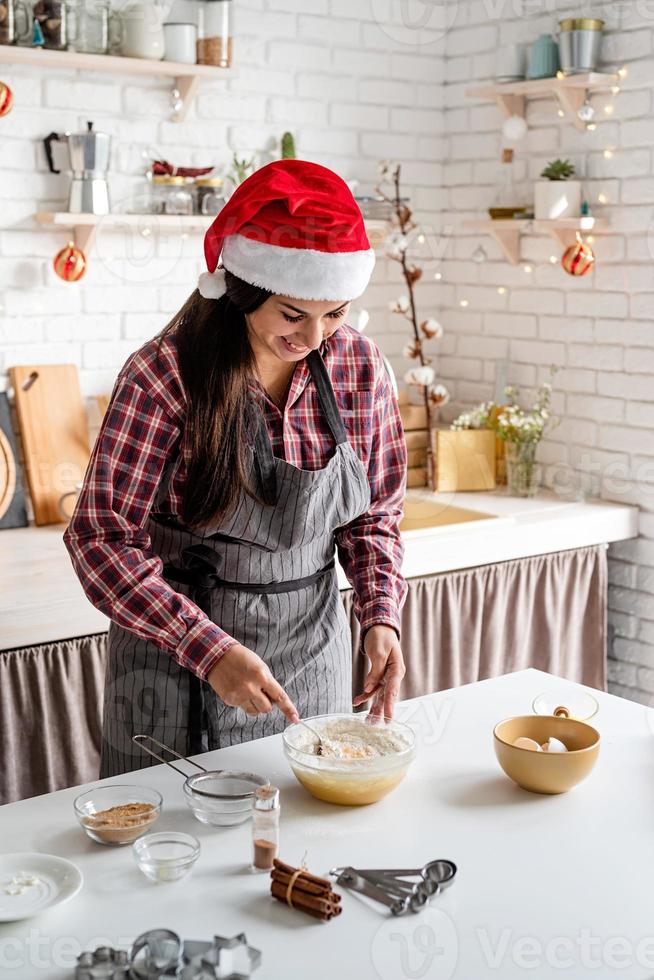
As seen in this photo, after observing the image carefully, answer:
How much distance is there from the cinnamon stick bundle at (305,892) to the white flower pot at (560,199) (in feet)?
8.23

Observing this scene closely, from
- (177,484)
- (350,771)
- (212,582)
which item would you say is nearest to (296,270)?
(177,484)

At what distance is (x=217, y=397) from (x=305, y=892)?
0.85 m

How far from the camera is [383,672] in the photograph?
6.18 feet

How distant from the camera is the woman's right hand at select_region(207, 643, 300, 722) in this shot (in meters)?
1.65

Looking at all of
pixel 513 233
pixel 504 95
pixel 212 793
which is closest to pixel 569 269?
pixel 513 233

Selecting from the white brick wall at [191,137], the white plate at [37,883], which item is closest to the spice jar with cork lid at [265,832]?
the white plate at [37,883]

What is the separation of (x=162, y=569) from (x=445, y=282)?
2.42 m

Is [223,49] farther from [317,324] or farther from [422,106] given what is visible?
[317,324]

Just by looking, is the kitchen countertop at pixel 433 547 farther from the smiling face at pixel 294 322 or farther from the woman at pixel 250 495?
the smiling face at pixel 294 322

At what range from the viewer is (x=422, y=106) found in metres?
3.88

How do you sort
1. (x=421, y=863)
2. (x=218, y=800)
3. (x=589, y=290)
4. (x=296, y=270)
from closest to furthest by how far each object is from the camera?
1. (x=421, y=863)
2. (x=218, y=800)
3. (x=296, y=270)
4. (x=589, y=290)

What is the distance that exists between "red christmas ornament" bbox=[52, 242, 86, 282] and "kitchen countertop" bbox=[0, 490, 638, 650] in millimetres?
701

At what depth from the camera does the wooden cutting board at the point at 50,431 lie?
316 centimetres

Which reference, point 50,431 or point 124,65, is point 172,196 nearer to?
point 124,65
